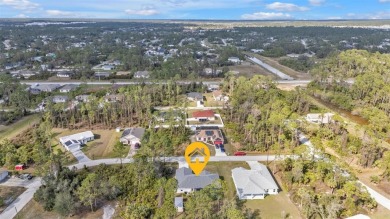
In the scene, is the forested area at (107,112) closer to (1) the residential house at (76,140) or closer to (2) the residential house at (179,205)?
(1) the residential house at (76,140)

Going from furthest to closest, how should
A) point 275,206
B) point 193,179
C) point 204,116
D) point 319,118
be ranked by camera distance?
1. point 204,116
2. point 319,118
3. point 193,179
4. point 275,206

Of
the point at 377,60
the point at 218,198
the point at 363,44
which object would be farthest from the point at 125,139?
the point at 363,44

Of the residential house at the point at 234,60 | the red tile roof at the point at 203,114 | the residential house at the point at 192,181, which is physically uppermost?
the residential house at the point at 234,60

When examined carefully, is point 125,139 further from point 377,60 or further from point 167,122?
point 377,60

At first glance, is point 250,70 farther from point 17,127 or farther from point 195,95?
point 17,127

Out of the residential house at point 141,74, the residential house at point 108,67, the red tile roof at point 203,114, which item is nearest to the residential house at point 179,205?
the red tile roof at point 203,114

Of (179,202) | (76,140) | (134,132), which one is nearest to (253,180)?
(179,202)

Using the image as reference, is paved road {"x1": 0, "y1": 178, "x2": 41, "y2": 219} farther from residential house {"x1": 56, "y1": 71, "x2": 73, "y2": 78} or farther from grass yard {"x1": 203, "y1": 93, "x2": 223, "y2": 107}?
residential house {"x1": 56, "y1": 71, "x2": 73, "y2": 78}
